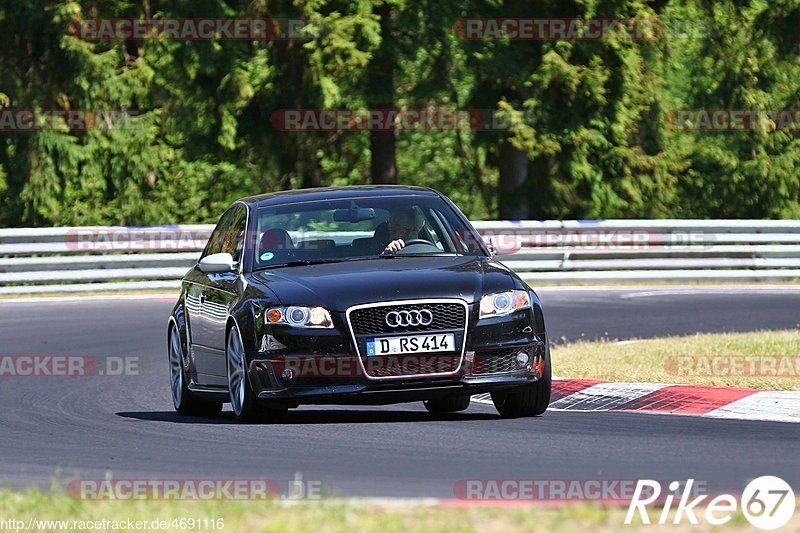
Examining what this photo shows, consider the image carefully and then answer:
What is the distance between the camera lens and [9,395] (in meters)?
13.0

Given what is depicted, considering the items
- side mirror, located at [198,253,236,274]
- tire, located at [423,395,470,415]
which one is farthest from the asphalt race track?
side mirror, located at [198,253,236,274]

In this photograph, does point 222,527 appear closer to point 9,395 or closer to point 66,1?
point 9,395

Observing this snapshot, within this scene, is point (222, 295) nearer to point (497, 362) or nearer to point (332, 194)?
point (332, 194)

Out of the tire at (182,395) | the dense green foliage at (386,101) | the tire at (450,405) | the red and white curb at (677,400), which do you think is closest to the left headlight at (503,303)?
the red and white curb at (677,400)

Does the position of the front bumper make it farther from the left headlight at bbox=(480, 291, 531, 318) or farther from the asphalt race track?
the asphalt race track

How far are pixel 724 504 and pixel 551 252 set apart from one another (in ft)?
61.8

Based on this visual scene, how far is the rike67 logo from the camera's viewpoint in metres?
6.16

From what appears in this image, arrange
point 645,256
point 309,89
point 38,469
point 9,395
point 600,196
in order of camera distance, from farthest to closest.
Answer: point 600,196 → point 309,89 → point 645,256 → point 9,395 → point 38,469

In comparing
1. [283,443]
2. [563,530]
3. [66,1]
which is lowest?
[283,443]

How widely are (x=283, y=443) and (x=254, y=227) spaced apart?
2.47 metres

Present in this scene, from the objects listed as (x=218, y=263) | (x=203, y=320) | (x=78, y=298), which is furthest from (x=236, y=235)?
(x=78, y=298)

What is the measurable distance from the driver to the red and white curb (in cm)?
161

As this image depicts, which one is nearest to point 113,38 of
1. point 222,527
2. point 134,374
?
point 134,374

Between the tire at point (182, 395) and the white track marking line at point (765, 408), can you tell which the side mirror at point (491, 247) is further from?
the tire at point (182, 395)
